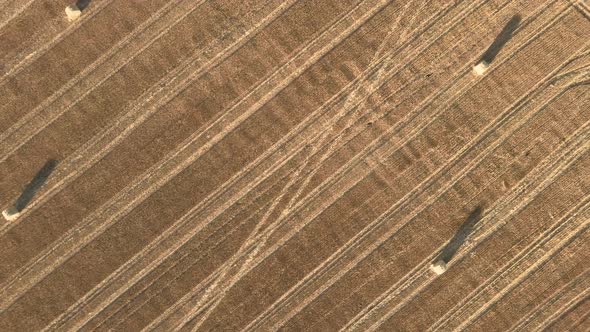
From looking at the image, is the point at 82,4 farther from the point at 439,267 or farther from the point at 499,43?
the point at 439,267

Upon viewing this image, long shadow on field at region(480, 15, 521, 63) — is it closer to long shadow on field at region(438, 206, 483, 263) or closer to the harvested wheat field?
the harvested wheat field

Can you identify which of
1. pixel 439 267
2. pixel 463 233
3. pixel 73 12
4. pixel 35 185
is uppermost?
pixel 73 12

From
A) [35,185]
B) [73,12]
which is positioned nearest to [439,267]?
[35,185]

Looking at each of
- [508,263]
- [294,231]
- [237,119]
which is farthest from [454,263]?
[237,119]

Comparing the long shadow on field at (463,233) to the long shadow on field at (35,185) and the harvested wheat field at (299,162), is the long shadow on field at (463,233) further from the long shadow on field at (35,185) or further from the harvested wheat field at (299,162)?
the long shadow on field at (35,185)

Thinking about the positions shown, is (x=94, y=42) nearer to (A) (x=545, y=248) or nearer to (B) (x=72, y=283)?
(B) (x=72, y=283)

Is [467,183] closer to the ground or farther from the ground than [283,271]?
closer to the ground
